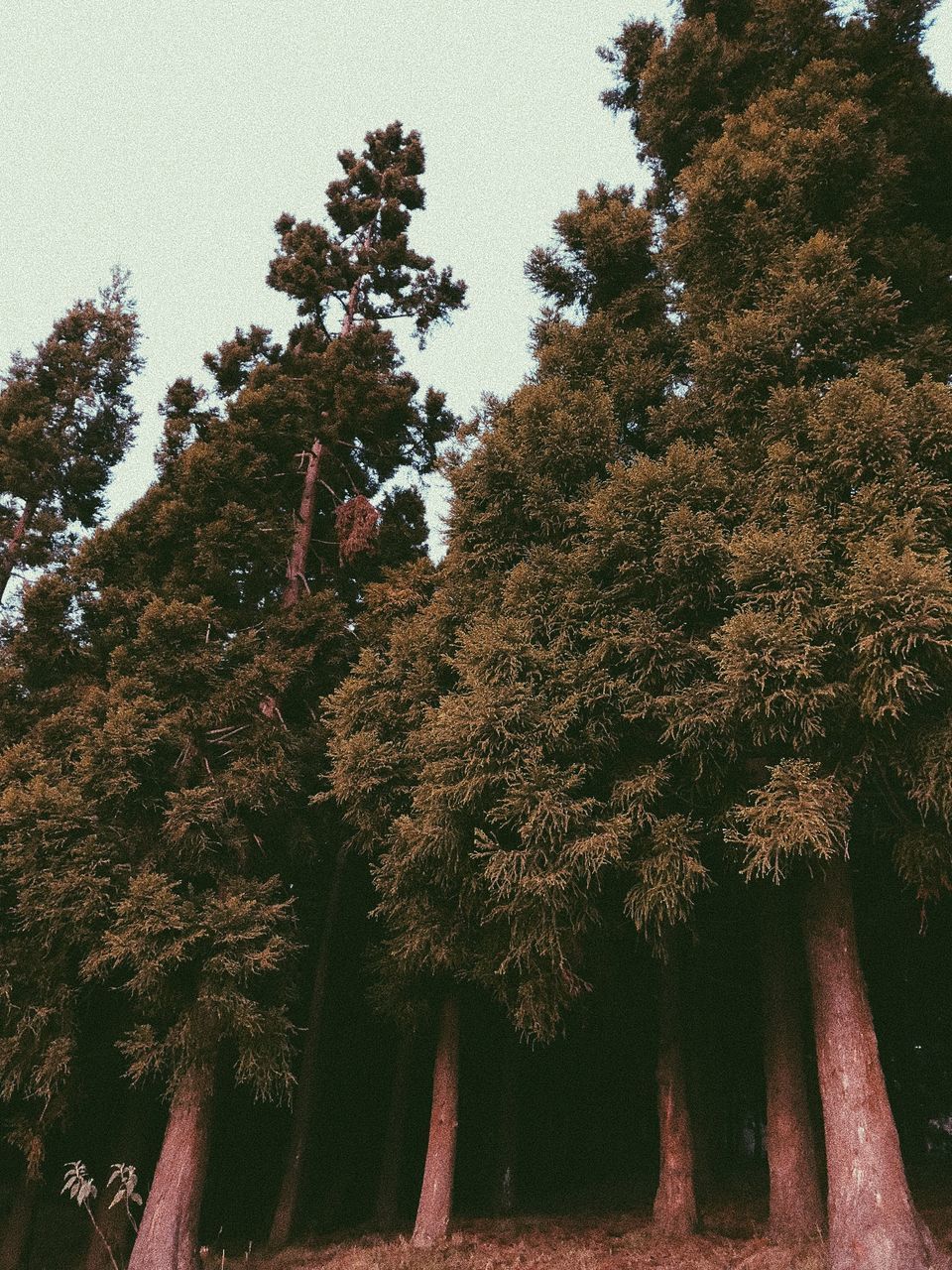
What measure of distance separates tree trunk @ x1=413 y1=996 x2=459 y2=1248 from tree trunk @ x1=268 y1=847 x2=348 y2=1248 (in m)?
2.44

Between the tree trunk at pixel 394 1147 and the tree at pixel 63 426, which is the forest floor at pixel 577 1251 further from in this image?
the tree at pixel 63 426

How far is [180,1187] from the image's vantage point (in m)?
10.5

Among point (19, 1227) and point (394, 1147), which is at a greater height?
point (394, 1147)

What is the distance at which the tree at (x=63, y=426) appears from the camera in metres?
16.3

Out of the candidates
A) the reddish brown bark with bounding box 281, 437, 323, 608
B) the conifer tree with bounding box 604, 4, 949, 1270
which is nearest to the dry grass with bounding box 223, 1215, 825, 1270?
the conifer tree with bounding box 604, 4, 949, 1270

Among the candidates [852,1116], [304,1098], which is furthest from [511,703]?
[304,1098]

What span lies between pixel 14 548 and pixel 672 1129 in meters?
15.5

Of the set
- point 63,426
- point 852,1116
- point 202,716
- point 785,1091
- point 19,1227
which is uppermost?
point 63,426

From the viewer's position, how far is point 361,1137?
2064 cm

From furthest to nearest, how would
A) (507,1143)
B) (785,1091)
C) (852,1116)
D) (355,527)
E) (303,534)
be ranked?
(507,1143) < (303,534) < (355,527) < (785,1091) < (852,1116)

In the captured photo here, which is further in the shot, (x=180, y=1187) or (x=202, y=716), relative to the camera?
(x=202, y=716)

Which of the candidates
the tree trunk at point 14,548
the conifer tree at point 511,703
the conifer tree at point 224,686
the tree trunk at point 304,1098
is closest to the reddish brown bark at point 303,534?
the conifer tree at point 224,686

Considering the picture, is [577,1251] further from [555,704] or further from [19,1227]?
[19,1227]

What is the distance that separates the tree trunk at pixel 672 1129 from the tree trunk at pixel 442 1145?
3071 mm
